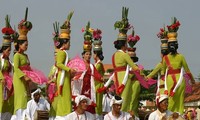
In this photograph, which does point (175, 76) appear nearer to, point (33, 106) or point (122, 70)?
point (122, 70)

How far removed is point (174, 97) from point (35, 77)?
2.91 metres

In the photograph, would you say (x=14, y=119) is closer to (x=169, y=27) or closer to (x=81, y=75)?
(x=81, y=75)

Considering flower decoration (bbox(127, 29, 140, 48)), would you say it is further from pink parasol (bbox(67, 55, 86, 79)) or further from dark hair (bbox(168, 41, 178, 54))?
pink parasol (bbox(67, 55, 86, 79))

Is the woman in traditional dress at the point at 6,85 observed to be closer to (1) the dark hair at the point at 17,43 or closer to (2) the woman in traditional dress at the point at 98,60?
(1) the dark hair at the point at 17,43

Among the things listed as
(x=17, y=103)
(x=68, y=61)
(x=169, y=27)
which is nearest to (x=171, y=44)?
(x=169, y=27)

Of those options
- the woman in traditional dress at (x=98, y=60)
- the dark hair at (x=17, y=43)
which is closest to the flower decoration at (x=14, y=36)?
the dark hair at (x=17, y=43)

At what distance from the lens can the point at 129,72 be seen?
1259cm

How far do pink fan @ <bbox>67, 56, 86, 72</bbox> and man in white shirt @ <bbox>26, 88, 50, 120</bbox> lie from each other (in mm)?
1304

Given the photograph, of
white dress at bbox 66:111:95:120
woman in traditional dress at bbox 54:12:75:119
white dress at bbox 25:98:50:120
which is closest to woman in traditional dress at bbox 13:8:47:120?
white dress at bbox 25:98:50:120

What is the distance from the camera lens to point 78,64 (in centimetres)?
1209

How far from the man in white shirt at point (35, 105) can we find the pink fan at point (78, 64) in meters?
1.30

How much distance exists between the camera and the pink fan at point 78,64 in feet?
39.5

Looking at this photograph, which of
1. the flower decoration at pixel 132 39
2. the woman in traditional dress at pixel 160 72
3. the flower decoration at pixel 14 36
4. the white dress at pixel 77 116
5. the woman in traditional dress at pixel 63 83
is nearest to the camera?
the white dress at pixel 77 116

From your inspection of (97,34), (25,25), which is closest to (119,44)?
(97,34)
